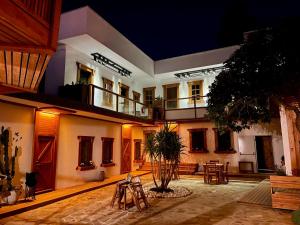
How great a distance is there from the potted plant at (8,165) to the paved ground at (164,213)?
33.8 inches

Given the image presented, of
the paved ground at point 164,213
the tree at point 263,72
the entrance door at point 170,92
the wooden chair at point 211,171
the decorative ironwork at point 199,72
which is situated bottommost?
the paved ground at point 164,213

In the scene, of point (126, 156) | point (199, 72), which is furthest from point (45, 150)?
point (199, 72)

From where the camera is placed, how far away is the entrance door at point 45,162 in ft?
26.3

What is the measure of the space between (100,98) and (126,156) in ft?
13.0

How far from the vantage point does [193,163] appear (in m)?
14.1

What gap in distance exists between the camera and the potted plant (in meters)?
6.54

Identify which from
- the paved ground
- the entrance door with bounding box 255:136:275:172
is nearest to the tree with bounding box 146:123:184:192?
the paved ground

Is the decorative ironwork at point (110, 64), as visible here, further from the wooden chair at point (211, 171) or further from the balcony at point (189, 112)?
→ the wooden chair at point (211, 171)

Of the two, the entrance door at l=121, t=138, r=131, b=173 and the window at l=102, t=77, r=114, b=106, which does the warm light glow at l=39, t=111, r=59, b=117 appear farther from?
the entrance door at l=121, t=138, r=131, b=173

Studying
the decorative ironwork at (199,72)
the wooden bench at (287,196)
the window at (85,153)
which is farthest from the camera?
the decorative ironwork at (199,72)

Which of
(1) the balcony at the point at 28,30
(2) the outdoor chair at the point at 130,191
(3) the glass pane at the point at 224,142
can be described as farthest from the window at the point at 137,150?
(1) the balcony at the point at 28,30

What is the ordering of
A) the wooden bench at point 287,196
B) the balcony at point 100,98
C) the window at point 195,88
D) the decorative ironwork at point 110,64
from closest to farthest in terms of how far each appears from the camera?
the wooden bench at point 287,196 → the balcony at point 100,98 → the decorative ironwork at point 110,64 → the window at point 195,88

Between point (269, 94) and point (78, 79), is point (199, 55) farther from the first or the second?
point (269, 94)

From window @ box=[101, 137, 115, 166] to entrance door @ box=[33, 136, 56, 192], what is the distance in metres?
3.27
